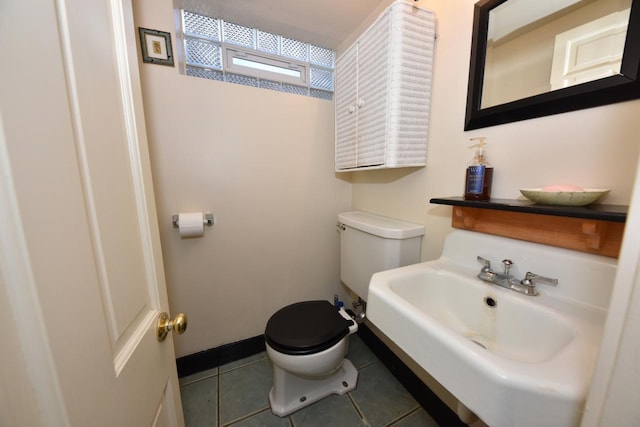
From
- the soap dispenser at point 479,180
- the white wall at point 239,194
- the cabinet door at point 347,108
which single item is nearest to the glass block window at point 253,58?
the white wall at point 239,194

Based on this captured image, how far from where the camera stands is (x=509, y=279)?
0.72 meters

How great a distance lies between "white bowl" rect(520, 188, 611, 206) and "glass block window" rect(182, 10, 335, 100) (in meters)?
1.42

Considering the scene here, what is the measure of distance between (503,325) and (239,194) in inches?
51.0

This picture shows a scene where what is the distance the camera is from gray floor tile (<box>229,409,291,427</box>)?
1.06 m

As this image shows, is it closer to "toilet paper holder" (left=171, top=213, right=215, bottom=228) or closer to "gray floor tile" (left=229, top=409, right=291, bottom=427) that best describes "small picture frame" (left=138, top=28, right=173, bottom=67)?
"toilet paper holder" (left=171, top=213, right=215, bottom=228)

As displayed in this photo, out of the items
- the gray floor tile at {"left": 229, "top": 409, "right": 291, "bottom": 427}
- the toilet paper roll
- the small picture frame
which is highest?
the small picture frame

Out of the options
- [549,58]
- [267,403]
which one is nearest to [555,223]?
[549,58]

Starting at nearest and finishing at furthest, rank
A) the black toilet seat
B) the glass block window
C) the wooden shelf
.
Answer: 1. the wooden shelf
2. the black toilet seat
3. the glass block window

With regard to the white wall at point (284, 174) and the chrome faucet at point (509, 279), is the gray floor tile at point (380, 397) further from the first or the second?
the chrome faucet at point (509, 279)

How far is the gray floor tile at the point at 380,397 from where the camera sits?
1.09m

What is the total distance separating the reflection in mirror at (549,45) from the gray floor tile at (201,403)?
1831 millimetres

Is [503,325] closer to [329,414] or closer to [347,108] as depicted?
[329,414]

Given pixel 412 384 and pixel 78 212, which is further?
pixel 412 384

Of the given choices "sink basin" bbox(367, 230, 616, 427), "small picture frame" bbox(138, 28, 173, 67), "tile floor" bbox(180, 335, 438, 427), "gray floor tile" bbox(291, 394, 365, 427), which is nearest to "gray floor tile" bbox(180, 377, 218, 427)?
"tile floor" bbox(180, 335, 438, 427)
